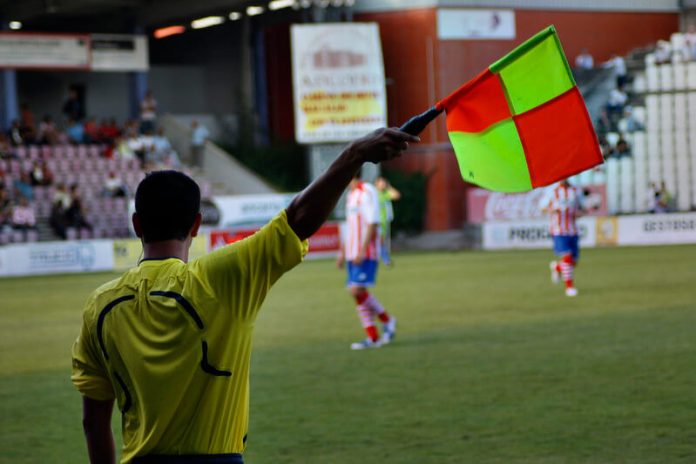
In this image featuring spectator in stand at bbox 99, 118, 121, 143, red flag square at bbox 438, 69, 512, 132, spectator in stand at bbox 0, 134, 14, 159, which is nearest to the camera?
red flag square at bbox 438, 69, 512, 132

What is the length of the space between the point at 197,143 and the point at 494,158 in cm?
3803

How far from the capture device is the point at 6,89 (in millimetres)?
38250

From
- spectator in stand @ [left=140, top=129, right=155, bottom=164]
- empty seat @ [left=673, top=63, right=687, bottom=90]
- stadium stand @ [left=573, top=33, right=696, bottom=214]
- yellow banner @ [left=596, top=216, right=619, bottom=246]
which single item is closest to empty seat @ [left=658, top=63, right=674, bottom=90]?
stadium stand @ [left=573, top=33, right=696, bottom=214]

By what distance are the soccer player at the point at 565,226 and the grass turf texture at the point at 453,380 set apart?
0.45m

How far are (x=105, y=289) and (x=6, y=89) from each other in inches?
1430

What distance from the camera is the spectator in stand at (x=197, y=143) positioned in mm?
41656

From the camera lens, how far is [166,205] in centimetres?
366

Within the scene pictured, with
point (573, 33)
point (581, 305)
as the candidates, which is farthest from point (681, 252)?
point (573, 33)

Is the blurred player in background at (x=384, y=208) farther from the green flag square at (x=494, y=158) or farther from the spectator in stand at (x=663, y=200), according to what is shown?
the green flag square at (x=494, y=158)

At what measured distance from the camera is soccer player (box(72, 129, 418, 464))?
3555 millimetres

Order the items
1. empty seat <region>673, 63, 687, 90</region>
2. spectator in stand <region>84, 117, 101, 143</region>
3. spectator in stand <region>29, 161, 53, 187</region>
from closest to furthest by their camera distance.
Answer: spectator in stand <region>29, 161, 53, 187</region> < spectator in stand <region>84, 117, 101, 143</region> < empty seat <region>673, 63, 687, 90</region>

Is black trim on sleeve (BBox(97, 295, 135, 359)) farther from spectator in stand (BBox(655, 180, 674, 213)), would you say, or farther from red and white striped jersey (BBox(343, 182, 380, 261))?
spectator in stand (BBox(655, 180, 674, 213))

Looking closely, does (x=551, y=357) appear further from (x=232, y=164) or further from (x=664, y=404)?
(x=232, y=164)

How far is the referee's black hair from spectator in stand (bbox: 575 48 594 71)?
40392mm
